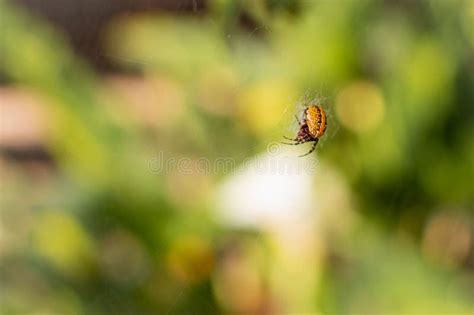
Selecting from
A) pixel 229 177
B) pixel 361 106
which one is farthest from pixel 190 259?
pixel 361 106

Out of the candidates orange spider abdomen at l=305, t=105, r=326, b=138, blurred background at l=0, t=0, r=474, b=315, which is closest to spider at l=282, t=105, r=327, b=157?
orange spider abdomen at l=305, t=105, r=326, b=138

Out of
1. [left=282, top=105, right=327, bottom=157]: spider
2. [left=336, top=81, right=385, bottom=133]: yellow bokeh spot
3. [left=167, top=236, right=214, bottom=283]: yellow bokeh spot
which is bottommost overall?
[left=167, top=236, right=214, bottom=283]: yellow bokeh spot

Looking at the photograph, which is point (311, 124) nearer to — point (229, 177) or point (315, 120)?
point (315, 120)

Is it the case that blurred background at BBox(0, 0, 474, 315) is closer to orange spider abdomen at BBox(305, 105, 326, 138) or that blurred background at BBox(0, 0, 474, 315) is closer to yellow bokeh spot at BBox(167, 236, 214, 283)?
yellow bokeh spot at BBox(167, 236, 214, 283)

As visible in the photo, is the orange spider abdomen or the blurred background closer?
the orange spider abdomen

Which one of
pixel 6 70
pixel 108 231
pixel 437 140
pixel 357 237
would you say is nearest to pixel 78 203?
pixel 108 231

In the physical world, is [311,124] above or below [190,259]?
above

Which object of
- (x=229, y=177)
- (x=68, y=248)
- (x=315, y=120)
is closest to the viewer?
(x=315, y=120)
